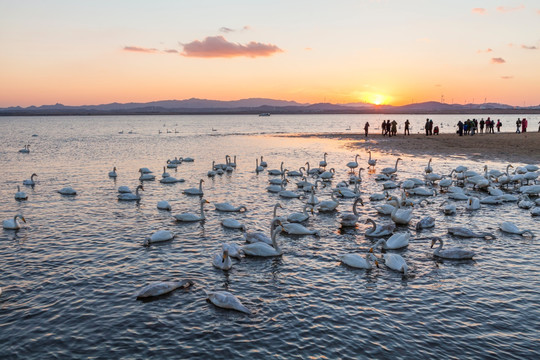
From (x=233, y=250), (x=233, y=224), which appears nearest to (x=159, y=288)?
(x=233, y=250)

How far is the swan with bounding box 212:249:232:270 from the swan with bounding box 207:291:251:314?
2077 millimetres

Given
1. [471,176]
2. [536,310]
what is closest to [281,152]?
[471,176]

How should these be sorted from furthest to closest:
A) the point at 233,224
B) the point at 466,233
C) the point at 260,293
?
the point at 233,224
the point at 466,233
the point at 260,293

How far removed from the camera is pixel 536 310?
33.4 ft

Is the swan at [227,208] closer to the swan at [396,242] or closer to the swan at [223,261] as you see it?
the swan at [223,261]

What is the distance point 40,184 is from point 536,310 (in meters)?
27.7

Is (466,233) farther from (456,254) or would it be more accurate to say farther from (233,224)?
(233,224)

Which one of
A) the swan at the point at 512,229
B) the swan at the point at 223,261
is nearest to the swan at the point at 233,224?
the swan at the point at 223,261

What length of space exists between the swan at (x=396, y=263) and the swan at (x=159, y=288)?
6158 mm

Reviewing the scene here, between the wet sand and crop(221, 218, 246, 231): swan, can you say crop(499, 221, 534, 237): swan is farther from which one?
the wet sand

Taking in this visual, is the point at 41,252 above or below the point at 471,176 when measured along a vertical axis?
below

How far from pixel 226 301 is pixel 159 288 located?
2046mm

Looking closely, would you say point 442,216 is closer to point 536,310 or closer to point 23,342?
point 536,310

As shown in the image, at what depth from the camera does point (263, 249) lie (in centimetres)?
1369
